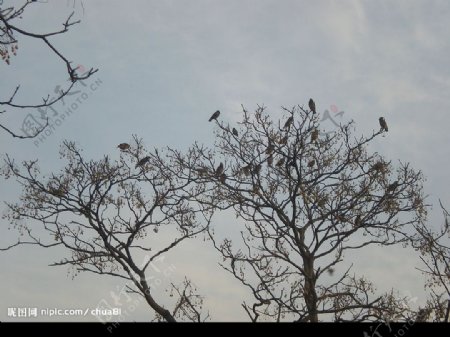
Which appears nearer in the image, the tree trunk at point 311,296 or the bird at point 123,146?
the tree trunk at point 311,296

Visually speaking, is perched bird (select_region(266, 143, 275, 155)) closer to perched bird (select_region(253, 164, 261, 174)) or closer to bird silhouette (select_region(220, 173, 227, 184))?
perched bird (select_region(253, 164, 261, 174))

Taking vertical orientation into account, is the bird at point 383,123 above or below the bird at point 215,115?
below

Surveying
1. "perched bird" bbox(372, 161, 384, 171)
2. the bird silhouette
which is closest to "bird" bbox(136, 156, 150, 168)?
the bird silhouette

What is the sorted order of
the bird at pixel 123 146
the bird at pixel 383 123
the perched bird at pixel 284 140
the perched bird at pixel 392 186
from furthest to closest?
1. the bird at pixel 123 146
2. the perched bird at pixel 392 186
3. the perched bird at pixel 284 140
4. the bird at pixel 383 123

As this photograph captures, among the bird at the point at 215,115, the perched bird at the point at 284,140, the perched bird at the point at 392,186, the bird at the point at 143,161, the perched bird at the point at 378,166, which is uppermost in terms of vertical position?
the bird at the point at 215,115

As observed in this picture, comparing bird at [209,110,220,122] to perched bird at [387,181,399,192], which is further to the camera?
bird at [209,110,220,122]

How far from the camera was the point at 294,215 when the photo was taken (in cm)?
1306

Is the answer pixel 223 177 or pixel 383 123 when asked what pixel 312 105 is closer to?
pixel 383 123

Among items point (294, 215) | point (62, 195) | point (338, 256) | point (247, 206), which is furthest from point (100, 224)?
point (338, 256)

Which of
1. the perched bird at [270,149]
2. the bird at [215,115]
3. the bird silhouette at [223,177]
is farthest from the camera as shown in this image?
the bird at [215,115]

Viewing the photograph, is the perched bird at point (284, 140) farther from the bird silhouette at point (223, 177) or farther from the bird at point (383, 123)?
the bird at point (383, 123)

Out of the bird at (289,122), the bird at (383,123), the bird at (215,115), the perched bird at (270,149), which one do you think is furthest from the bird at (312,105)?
the bird at (215,115)

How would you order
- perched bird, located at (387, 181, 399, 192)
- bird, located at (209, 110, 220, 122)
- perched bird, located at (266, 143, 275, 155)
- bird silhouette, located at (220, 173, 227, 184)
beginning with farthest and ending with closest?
bird, located at (209, 110, 220, 122) < bird silhouette, located at (220, 173, 227, 184) < perched bird, located at (387, 181, 399, 192) < perched bird, located at (266, 143, 275, 155)
